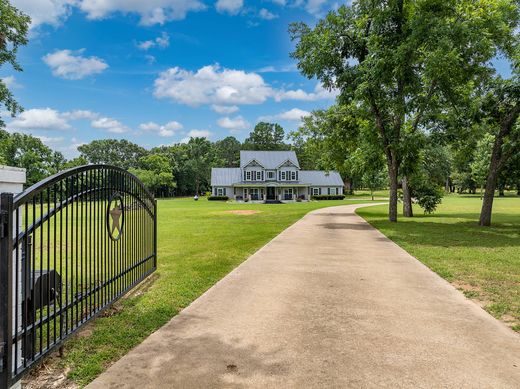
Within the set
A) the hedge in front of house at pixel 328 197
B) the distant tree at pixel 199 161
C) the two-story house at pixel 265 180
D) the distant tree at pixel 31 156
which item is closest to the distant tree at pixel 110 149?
the distant tree at pixel 199 161

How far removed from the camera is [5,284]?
317cm

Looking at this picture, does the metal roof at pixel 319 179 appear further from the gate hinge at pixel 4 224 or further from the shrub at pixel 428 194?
the gate hinge at pixel 4 224

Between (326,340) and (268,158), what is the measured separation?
188ft

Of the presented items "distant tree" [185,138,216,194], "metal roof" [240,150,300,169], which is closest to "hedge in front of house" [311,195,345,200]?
"metal roof" [240,150,300,169]

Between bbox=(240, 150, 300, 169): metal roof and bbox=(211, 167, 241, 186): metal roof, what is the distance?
9.96 ft

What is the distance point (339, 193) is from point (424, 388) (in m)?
62.4

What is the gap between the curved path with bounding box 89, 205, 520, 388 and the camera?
3.72 m

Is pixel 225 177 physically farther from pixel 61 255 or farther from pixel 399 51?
pixel 61 255

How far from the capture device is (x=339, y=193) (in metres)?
64.8

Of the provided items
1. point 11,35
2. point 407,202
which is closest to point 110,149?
point 11,35

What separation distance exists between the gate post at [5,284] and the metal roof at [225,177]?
57.5 metres

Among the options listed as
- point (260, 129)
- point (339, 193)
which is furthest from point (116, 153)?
point (339, 193)

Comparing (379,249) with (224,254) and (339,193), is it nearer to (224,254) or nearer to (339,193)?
(224,254)

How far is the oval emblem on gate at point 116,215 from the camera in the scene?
5767 millimetres
